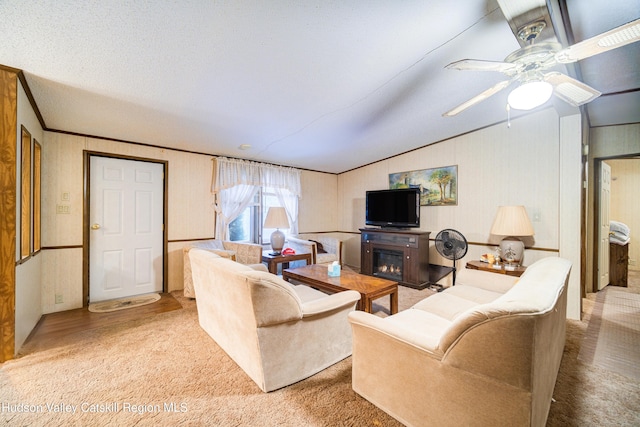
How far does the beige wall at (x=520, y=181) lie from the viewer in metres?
2.87

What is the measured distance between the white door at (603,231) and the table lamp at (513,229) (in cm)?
190

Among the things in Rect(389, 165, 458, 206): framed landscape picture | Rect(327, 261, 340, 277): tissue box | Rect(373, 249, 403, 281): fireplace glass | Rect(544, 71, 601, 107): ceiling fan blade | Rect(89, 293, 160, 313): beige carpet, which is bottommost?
Rect(89, 293, 160, 313): beige carpet

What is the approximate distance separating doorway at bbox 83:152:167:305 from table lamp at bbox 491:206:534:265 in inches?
178

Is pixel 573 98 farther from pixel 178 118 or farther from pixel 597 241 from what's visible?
pixel 178 118

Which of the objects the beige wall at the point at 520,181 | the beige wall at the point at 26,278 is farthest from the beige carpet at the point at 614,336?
the beige wall at the point at 26,278

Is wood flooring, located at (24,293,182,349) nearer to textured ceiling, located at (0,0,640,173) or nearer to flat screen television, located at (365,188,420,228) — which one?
textured ceiling, located at (0,0,640,173)

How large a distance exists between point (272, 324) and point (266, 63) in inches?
75.1

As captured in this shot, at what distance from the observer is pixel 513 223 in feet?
9.75

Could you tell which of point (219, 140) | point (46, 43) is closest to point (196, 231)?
point (219, 140)

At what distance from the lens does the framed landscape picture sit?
13.2 feet

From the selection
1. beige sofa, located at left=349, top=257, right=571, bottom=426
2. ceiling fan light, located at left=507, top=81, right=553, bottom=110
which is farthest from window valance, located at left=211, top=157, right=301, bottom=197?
ceiling fan light, located at left=507, top=81, right=553, bottom=110

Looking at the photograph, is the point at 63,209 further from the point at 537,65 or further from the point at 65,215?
the point at 537,65

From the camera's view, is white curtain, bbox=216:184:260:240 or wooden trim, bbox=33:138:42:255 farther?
white curtain, bbox=216:184:260:240

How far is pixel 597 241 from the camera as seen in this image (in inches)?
149
